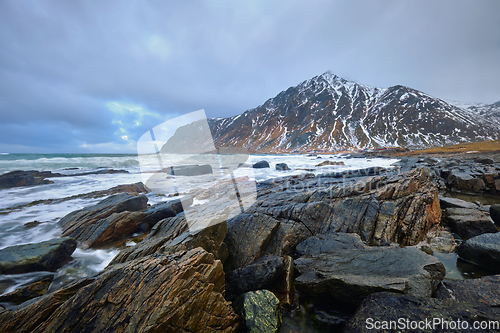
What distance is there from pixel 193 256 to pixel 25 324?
2799mm

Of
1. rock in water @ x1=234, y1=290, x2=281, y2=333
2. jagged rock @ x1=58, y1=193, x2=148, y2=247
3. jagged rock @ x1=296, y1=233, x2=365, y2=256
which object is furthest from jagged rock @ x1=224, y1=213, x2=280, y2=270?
jagged rock @ x1=58, y1=193, x2=148, y2=247

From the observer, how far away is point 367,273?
451cm

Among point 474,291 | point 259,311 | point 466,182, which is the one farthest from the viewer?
point 466,182

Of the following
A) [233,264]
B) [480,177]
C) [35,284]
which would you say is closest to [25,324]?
[35,284]

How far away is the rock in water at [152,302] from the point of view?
3.16 metres

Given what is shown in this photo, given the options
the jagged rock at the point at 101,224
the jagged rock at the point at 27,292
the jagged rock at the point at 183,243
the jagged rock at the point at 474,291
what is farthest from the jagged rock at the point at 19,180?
the jagged rock at the point at 474,291

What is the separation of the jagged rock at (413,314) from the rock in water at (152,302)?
105 inches

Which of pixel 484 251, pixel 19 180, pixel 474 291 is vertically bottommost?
pixel 484 251

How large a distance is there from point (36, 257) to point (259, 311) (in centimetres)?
749

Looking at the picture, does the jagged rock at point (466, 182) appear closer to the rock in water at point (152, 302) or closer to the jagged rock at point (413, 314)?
the jagged rock at point (413, 314)

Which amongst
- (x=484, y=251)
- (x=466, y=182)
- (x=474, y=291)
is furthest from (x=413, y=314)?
(x=466, y=182)

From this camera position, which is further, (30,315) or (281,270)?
(281,270)

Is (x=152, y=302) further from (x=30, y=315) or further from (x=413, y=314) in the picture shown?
(x=413, y=314)

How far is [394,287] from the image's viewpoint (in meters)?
3.80
